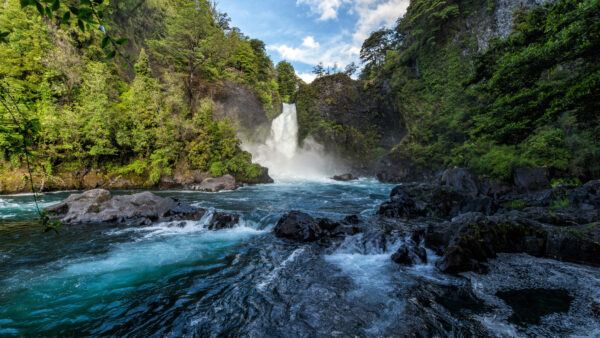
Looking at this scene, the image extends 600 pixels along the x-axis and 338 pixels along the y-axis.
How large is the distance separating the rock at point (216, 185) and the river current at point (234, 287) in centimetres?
882

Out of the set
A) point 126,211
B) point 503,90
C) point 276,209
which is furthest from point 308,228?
point 503,90

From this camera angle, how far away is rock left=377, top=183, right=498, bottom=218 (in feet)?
32.6

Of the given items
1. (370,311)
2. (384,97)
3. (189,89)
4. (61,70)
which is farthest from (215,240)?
(384,97)

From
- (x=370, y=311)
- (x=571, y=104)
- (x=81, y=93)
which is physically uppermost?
(x=81, y=93)

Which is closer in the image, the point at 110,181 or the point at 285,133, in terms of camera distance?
the point at 110,181

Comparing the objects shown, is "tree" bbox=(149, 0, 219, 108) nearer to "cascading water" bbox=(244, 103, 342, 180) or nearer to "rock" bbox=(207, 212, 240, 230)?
"cascading water" bbox=(244, 103, 342, 180)

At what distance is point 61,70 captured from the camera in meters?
14.8

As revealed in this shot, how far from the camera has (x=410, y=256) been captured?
584 cm

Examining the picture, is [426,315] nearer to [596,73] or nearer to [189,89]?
[596,73]

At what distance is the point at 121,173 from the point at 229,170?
24.0ft

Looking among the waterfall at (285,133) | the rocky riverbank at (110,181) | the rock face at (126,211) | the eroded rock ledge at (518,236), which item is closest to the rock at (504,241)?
the eroded rock ledge at (518,236)

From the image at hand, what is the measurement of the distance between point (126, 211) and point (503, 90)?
1528 centimetres

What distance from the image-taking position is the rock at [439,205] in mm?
9922

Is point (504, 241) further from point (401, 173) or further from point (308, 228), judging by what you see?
point (401, 173)
